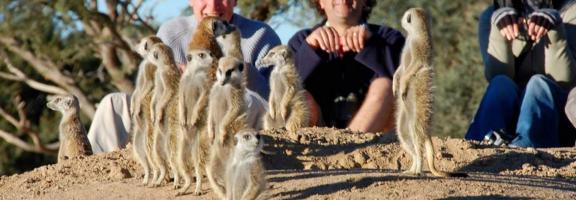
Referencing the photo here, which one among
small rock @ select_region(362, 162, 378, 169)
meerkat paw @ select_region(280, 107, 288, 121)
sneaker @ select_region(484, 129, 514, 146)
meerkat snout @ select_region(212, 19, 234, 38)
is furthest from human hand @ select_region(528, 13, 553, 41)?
meerkat snout @ select_region(212, 19, 234, 38)

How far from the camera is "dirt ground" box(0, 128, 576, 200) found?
7.95 meters

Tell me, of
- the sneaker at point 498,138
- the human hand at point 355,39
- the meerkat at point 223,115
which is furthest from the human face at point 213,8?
the meerkat at point 223,115

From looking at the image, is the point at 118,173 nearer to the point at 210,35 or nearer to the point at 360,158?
the point at 210,35

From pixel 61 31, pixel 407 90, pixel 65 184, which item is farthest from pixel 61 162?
pixel 61 31

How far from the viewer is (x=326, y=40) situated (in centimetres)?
1140

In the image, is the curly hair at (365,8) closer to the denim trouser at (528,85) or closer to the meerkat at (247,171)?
the denim trouser at (528,85)

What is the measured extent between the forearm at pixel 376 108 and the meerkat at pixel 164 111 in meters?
2.67

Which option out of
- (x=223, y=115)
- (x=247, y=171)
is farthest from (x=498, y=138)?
(x=247, y=171)

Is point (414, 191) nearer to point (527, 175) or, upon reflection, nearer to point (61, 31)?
→ point (527, 175)

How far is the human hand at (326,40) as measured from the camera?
11391 millimetres

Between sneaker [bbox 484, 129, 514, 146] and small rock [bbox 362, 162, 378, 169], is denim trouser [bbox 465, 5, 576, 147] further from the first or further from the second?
small rock [bbox 362, 162, 378, 169]

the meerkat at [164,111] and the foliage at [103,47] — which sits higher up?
the meerkat at [164,111]

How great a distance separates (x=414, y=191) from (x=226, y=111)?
3.71ft

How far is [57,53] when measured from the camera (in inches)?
958
